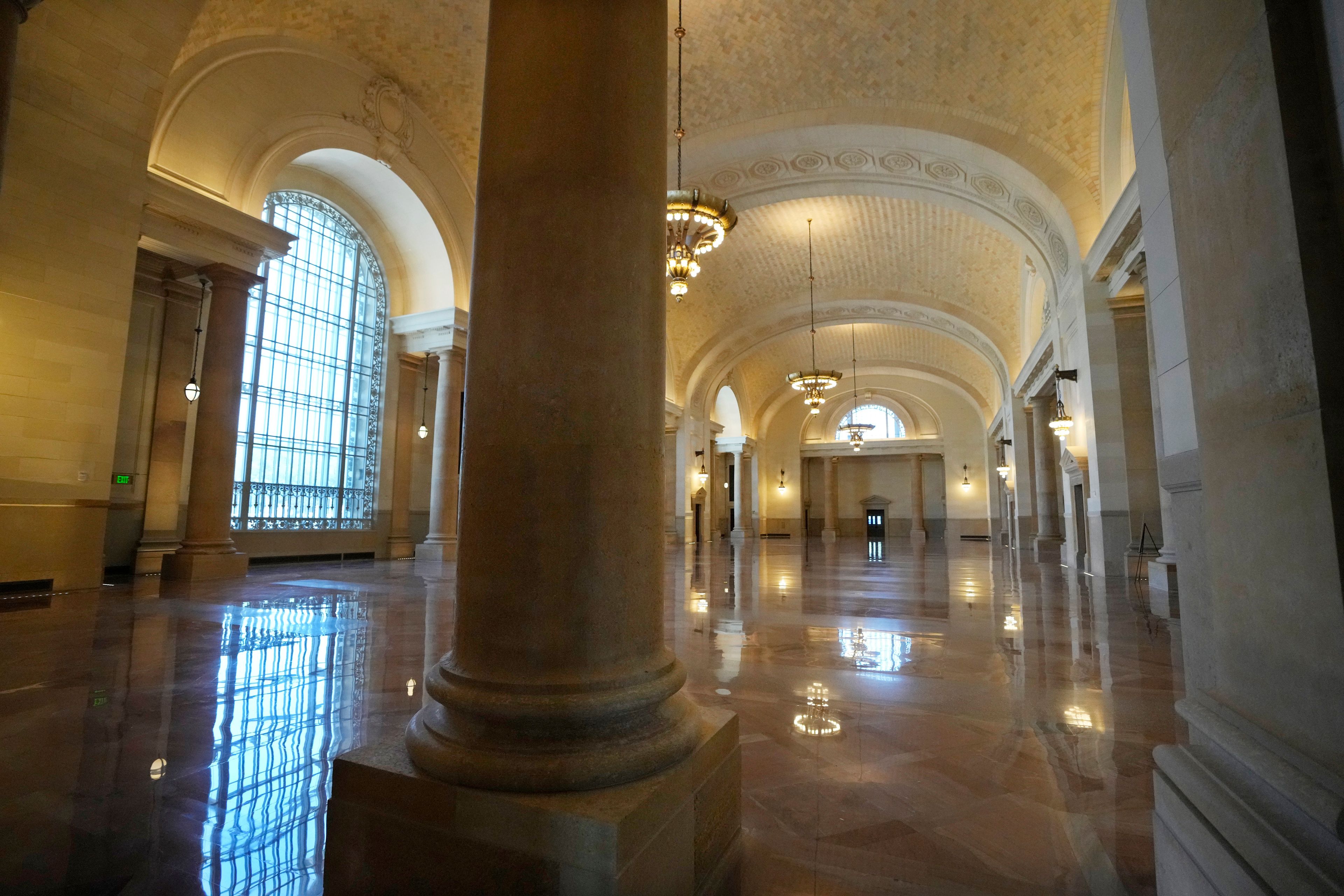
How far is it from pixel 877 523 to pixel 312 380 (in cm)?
3035

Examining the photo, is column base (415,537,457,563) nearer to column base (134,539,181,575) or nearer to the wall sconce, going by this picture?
column base (134,539,181,575)

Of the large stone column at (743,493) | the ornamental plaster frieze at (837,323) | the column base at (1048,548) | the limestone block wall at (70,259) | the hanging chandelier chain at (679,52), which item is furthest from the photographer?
the large stone column at (743,493)

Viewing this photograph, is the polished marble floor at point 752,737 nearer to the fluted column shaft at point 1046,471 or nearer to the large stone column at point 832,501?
the fluted column shaft at point 1046,471

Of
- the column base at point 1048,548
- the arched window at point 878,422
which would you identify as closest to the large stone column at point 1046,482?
the column base at point 1048,548

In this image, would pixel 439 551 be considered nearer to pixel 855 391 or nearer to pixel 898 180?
pixel 898 180

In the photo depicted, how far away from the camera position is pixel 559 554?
4.86 feet

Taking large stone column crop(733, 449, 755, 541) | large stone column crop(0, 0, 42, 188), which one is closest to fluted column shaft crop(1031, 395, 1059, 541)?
large stone column crop(733, 449, 755, 541)

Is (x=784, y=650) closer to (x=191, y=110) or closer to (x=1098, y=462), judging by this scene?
(x=1098, y=462)

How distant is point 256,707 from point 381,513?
11581mm

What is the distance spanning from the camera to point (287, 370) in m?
12.1

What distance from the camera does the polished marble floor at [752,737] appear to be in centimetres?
167

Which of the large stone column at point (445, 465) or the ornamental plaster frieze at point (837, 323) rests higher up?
the ornamental plaster frieze at point (837, 323)

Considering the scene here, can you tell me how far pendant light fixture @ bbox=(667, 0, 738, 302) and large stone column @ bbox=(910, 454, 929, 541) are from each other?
2287 centimetres

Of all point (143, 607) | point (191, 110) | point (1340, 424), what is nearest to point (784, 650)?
point (1340, 424)
